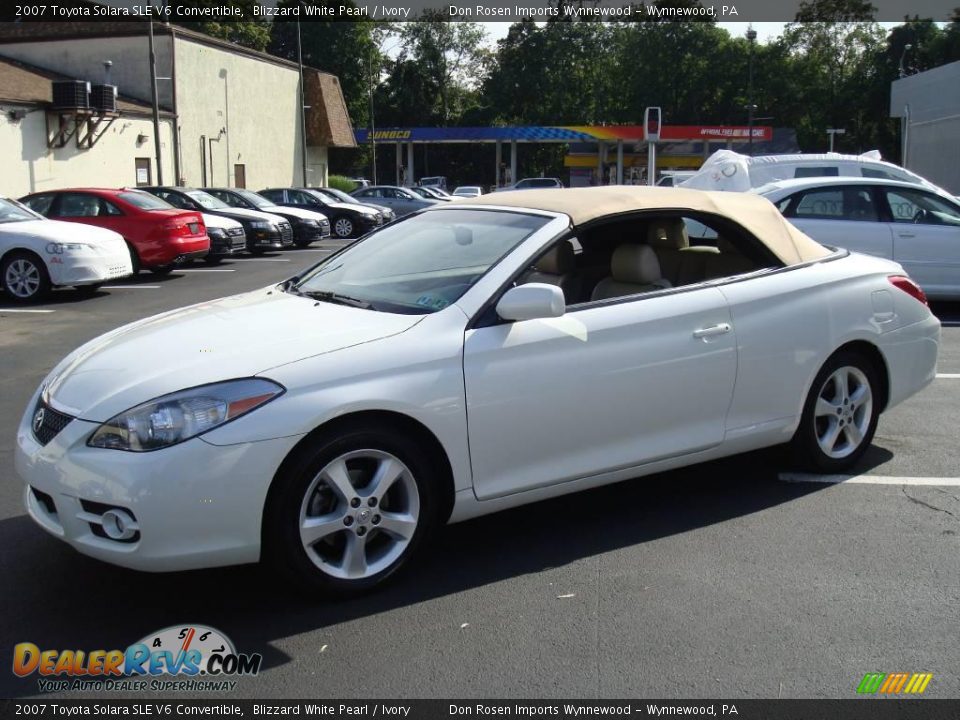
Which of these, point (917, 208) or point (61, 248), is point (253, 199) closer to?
point (61, 248)

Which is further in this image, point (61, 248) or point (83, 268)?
point (83, 268)

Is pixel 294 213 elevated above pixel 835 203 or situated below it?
below

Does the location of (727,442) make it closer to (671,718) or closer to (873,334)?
(873,334)

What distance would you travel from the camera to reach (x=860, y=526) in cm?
466

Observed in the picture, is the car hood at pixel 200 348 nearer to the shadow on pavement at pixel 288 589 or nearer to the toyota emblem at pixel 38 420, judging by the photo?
the toyota emblem at pixel 38 420

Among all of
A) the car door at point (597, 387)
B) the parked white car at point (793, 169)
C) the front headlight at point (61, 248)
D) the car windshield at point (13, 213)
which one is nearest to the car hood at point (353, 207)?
the car windshield at point (13, 213)

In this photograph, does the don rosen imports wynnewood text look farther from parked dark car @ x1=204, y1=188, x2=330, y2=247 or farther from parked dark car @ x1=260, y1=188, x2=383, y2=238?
parked dark car @ x1=260, y1=188, x2=383, y2=238

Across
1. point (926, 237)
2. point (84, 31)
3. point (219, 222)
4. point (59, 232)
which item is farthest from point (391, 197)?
point (926, 237)

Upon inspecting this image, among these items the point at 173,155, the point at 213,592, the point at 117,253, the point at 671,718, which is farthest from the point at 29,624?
the point at 173,155

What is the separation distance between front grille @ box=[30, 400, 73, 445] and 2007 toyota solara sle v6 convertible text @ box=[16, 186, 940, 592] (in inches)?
0.7

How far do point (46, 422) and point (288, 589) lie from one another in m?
1.14

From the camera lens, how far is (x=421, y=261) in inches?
188

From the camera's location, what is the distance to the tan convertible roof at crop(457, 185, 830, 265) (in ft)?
15.4

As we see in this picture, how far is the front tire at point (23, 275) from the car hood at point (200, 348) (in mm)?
9515
